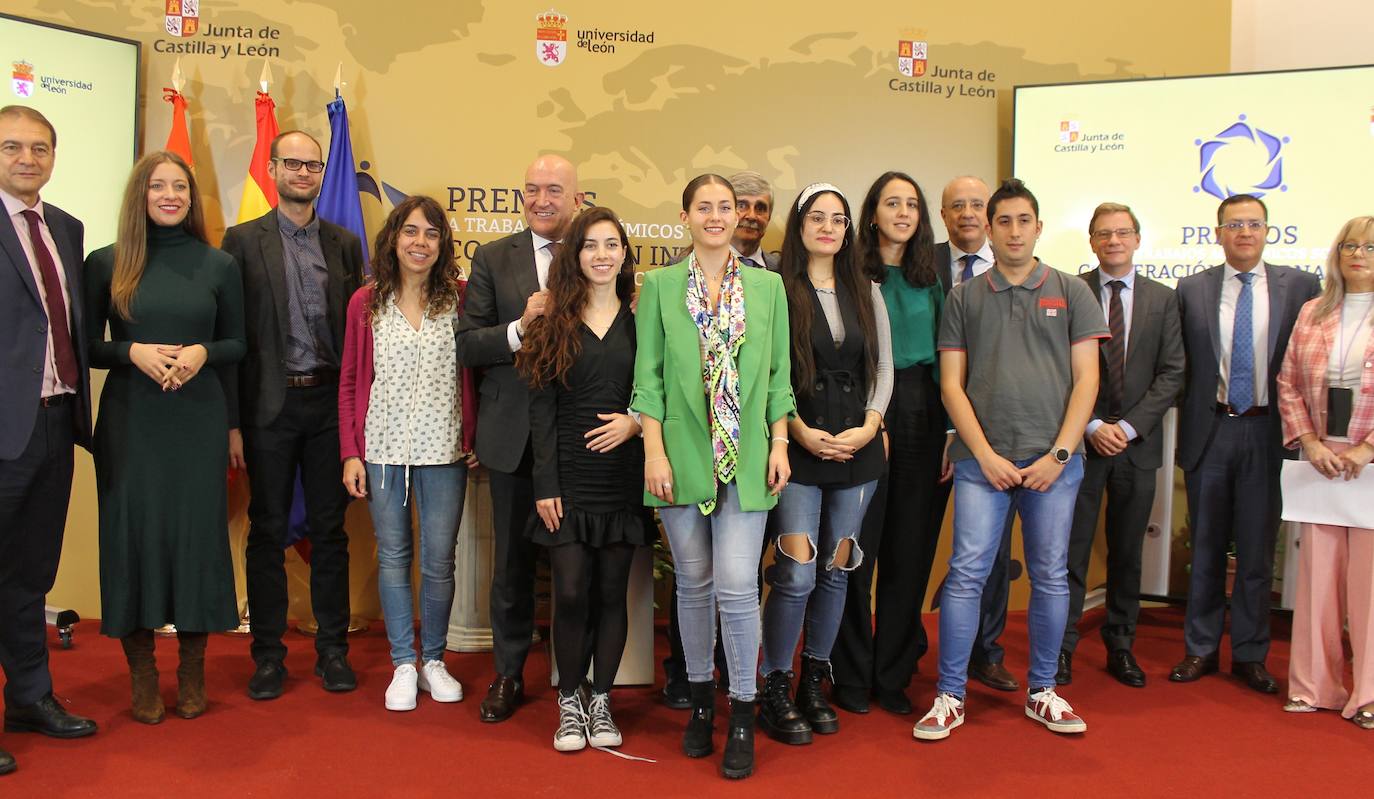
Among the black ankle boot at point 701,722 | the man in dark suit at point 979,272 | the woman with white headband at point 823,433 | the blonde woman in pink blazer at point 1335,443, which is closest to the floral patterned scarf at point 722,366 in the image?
the woman with white headband at point 823,433

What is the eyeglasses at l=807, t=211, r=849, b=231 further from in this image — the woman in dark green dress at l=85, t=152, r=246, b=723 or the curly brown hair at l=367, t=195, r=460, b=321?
the woman in dark green dress at l=85, t=152, r=246, b=723

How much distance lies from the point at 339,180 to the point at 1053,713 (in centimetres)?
345

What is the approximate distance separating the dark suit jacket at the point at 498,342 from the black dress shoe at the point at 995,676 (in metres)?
1.85

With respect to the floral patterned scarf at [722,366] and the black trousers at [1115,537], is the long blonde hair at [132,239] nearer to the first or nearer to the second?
the floral patterned scarf at [722,366]

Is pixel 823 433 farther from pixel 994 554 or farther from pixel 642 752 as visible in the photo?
pixel 642 752

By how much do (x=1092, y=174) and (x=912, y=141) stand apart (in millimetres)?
857

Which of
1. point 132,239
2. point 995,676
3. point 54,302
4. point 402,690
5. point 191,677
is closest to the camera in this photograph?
point 54,302

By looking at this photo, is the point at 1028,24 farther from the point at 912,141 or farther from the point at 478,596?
the point at 478,596

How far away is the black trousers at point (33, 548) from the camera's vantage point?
9.89 ft

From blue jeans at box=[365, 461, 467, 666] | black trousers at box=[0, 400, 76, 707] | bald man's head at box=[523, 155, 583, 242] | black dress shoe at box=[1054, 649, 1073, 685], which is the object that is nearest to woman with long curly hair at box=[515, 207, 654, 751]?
bald man's head at box=[523, 155, 583, 242]

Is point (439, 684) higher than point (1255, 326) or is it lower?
lower

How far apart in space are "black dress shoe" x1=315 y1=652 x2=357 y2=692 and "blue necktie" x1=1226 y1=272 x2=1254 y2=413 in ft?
10.9

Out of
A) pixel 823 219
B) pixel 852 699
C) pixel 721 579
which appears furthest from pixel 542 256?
pixel 852 699

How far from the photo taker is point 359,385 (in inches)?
135
